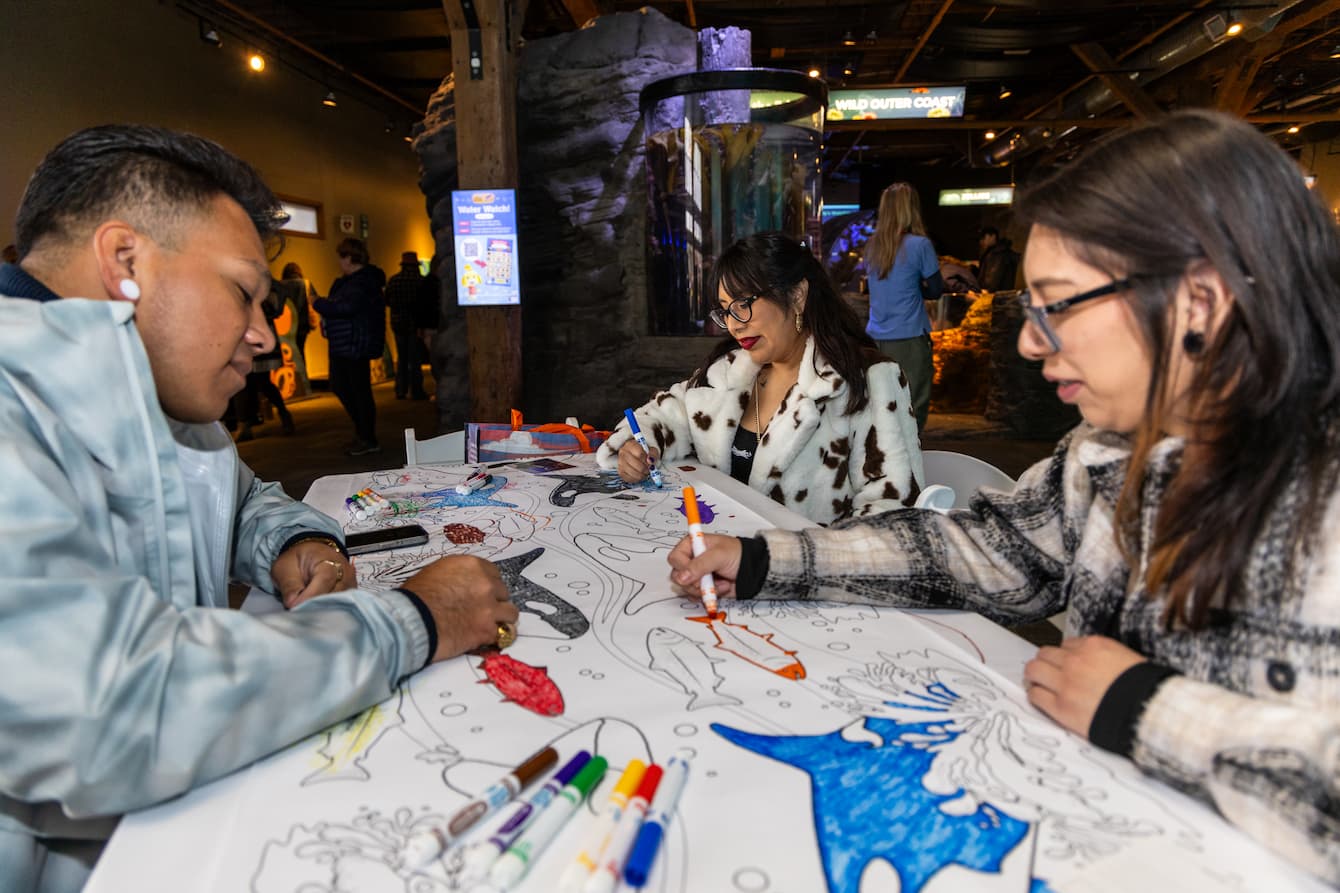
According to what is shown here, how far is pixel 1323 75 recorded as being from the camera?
954 centimetres

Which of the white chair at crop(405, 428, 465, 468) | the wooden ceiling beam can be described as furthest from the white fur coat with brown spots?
the wooden ceiling beam

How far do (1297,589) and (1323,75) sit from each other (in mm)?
12465

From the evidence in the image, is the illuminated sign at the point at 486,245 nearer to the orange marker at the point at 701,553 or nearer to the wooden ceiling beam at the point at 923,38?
the orange marker at the point at 701,553

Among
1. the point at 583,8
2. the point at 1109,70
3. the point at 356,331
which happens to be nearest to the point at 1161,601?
the point at 356,331

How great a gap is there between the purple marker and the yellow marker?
49 millimetres

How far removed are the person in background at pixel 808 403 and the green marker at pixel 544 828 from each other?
138 centimetres

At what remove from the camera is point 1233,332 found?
81 centimetres

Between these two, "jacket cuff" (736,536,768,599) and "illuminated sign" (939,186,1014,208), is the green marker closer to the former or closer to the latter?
"jacket cuff" (736,536,768,599)

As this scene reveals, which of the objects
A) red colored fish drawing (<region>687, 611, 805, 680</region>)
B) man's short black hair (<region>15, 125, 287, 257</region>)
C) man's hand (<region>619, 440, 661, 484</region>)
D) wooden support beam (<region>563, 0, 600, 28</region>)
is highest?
wooden support beam (<region>563, 0, 600, 28</region>)

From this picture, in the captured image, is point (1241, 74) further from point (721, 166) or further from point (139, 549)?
point (139, 549)

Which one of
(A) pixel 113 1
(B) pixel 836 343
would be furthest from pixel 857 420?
(A) pixel 113 1

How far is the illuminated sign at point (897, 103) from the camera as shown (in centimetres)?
839

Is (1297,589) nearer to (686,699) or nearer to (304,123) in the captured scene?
(686,699)

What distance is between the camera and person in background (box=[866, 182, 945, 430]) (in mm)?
4633
